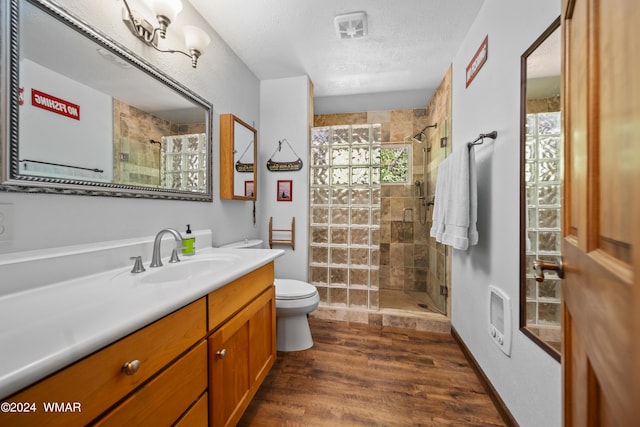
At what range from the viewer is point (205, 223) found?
171cm

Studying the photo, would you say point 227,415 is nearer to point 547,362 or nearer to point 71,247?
point 71,247

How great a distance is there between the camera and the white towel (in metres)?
1.50

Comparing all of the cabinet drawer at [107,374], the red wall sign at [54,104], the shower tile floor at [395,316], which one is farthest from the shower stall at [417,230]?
the red wall sign at [54,104]

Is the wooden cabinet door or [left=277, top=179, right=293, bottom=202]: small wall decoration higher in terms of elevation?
[left=277, top=179, right=293, bottom=202]: small wall decoration

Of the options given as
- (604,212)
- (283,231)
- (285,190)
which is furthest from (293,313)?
(604,212)

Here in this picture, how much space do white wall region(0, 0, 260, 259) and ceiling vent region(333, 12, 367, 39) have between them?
3.06 ft

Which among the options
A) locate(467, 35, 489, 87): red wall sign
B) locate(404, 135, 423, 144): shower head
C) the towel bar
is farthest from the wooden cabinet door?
locate(404, 135, 423, 144): shower head

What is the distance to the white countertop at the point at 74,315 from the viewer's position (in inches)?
16.1

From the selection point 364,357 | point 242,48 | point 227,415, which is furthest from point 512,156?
point 242,48

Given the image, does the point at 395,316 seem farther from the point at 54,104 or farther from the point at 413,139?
the point at 54,104

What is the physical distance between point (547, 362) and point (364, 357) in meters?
1.11

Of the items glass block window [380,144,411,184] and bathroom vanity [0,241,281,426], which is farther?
glass block window [380,144,411,184]

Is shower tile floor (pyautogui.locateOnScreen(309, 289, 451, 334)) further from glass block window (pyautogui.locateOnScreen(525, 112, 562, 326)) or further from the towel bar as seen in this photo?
glass block window (pyautogui.locateOnScreen(525, 112, 562, 326))

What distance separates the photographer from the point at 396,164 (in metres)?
3.15
